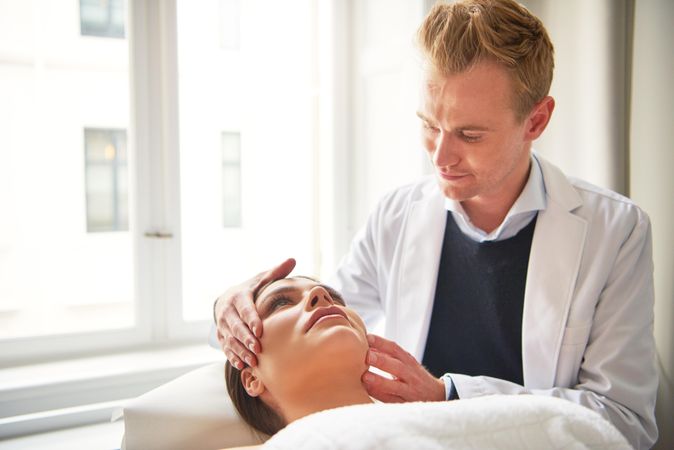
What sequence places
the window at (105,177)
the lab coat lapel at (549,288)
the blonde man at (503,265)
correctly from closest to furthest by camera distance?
the blonde man at (503,265)
the lab coat lapel at (549,288)
the window at (105,177)

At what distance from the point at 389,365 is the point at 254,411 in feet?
1.09

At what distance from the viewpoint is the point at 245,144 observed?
2.40m

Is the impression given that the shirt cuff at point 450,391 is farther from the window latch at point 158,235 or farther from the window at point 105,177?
the window at point 105,177

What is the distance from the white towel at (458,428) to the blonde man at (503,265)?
1.02 feet

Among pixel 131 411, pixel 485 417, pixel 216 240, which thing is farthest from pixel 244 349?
pixel 216 240

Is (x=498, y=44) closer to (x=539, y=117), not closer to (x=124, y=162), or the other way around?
(x=539, y=117)

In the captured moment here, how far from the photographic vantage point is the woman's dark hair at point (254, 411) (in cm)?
120

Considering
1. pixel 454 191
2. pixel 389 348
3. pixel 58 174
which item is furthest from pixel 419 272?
pixel 58 174

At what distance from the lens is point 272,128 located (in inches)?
96.6

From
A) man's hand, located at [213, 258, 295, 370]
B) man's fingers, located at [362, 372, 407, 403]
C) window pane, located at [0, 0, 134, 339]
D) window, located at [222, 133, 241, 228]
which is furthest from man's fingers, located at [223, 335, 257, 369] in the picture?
window, located at [222, 133, 241, 228]

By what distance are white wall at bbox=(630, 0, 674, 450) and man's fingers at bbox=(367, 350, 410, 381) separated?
37.5 inches

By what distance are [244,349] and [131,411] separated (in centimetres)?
28

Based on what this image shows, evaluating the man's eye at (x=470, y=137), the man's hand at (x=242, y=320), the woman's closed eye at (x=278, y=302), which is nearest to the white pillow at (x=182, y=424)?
the man's hand at (x=242, y=320)

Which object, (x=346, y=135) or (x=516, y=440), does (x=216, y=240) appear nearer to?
(x=346, y=135)
